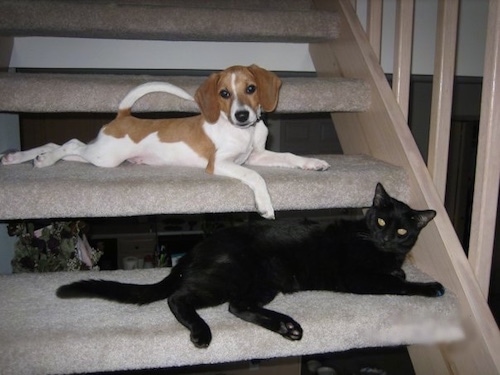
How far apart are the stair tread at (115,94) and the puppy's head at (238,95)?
11 centimetres

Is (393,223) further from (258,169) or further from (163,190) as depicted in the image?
(163,190)

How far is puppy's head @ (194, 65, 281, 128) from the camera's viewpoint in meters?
1.54

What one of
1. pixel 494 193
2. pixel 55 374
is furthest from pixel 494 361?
pixel 55 374

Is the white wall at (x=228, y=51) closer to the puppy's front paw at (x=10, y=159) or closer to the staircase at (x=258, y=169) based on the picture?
the staircase at (x=258, y=169)

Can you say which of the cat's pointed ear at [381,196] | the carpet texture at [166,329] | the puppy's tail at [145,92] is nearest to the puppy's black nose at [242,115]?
the puppy's tail at [145,92]

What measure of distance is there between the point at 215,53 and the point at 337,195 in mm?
1054

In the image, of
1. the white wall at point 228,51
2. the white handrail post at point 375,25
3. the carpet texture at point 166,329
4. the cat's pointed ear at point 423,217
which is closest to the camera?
the carpet texture at point 166,329

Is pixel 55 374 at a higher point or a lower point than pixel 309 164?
lower

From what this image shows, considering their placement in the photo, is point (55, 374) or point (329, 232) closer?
point (55, 374)

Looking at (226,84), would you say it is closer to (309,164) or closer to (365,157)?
(309,164)

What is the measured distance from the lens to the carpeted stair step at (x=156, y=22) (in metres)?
1.73

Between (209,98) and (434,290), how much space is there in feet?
3.07

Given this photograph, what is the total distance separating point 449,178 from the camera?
4.18 meters

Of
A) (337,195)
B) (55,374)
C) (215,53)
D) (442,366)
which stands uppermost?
(215,53)
